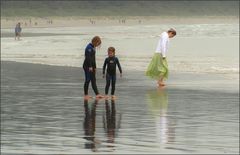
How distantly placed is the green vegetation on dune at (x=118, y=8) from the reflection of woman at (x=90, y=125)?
357ft

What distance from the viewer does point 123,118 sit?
14.0 meters

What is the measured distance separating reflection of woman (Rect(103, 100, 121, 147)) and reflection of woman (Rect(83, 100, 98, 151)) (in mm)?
197

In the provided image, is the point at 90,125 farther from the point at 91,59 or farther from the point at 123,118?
the point at 91,59

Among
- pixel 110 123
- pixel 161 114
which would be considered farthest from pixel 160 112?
pixel 110 123

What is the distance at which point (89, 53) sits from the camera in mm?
17562

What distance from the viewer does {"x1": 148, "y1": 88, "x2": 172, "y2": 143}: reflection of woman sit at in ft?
38.6

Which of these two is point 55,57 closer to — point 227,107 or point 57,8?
point 227,107

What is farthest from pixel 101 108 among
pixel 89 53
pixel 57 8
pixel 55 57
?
pixel 57 8

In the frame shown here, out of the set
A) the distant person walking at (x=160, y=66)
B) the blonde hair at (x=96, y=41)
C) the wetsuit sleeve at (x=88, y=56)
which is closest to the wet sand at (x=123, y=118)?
the distant person walking at (x=160, y=66)

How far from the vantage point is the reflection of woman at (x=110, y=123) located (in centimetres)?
1185

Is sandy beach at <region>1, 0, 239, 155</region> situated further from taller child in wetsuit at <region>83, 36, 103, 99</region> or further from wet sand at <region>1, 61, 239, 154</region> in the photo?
taller child in wetsuit at <region>83, 36, 103, 99</region>

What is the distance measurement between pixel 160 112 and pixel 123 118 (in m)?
1.07

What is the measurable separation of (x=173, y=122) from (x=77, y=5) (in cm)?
12521

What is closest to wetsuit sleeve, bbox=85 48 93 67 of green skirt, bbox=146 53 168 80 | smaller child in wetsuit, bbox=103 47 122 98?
smaller child in wetsuit, bbox=103 47 122 98
